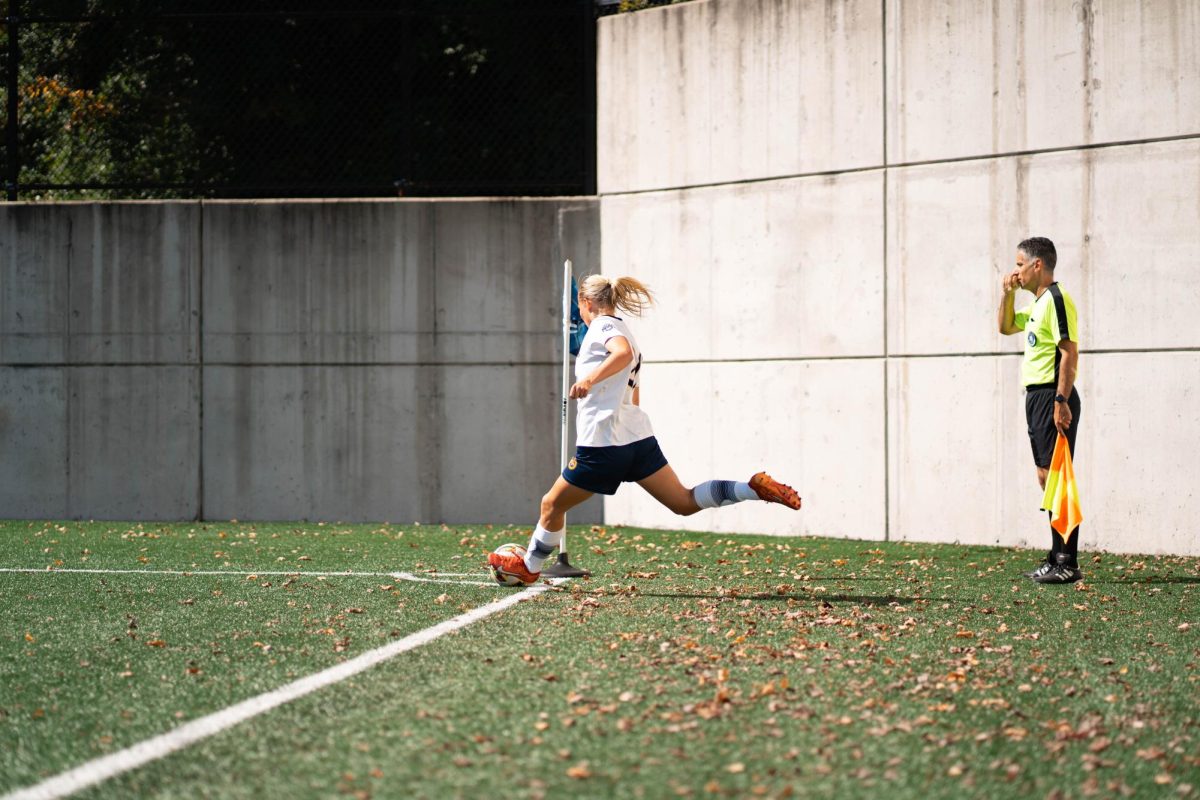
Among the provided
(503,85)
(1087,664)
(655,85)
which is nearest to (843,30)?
(655,85)

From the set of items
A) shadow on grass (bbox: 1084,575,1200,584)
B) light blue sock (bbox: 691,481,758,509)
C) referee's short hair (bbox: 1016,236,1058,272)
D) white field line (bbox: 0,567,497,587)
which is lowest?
shadow on grass (bbox: 1084,575,1200,584)

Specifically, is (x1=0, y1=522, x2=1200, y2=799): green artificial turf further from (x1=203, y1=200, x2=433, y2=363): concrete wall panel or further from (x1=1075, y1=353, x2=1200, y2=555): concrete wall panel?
(x1=203, y1=200, x2=433, y2=363): concrete wall panel

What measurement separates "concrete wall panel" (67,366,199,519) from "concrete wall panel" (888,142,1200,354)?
23.1 ft

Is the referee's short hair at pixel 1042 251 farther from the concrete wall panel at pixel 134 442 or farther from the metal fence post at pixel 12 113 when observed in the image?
the metal fence post at pixel 12 113

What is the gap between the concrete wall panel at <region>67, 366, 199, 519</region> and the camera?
1341 centimetres

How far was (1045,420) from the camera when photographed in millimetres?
8648

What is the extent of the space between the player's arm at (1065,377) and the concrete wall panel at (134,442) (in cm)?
854

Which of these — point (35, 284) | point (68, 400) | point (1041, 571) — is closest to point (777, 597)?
point (1041, 571)

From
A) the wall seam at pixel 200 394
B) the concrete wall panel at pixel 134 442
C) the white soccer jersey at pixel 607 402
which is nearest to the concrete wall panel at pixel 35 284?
the concrete wall panel at pixel 134 442

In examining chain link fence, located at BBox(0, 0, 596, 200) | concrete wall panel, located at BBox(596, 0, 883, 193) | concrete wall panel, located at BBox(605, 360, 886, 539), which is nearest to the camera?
concrete wall panel, located at BBox(605, 360, 886, 539)

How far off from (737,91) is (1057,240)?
10.7 ft

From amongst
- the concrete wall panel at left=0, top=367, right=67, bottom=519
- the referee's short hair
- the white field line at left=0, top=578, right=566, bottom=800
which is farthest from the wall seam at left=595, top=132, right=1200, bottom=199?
the white field line at left=0, top=578, right=566, bottom=800

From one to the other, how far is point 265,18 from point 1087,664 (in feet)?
38.1

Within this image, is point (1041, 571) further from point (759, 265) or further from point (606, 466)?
point (759, 265)
